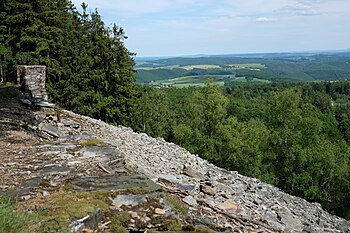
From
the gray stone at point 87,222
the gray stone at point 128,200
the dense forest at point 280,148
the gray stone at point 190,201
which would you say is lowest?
the dense forest at point 280,148

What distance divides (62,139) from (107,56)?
867 inches

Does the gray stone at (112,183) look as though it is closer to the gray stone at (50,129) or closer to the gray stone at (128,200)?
the gray stone at (128,200)

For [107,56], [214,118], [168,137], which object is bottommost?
[168,137]

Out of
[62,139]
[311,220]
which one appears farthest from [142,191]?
[311,220]

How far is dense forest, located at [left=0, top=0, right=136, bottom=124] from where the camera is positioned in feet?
89.7

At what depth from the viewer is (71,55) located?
3122 cm

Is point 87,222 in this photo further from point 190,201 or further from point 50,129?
point 50,129

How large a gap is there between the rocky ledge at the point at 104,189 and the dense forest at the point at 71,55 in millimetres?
14183

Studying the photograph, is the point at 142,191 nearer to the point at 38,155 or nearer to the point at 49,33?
the point at 38,155

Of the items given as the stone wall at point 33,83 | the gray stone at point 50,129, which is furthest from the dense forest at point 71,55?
the gray stone at point 50,129

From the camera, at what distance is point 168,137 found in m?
40.4

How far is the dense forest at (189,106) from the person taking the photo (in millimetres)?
27328

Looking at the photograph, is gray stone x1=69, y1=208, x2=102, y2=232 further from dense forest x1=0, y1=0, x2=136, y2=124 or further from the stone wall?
dense forest x1=0, y1=0, x2=136, y2=124

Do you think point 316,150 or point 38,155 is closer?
point 38,155
